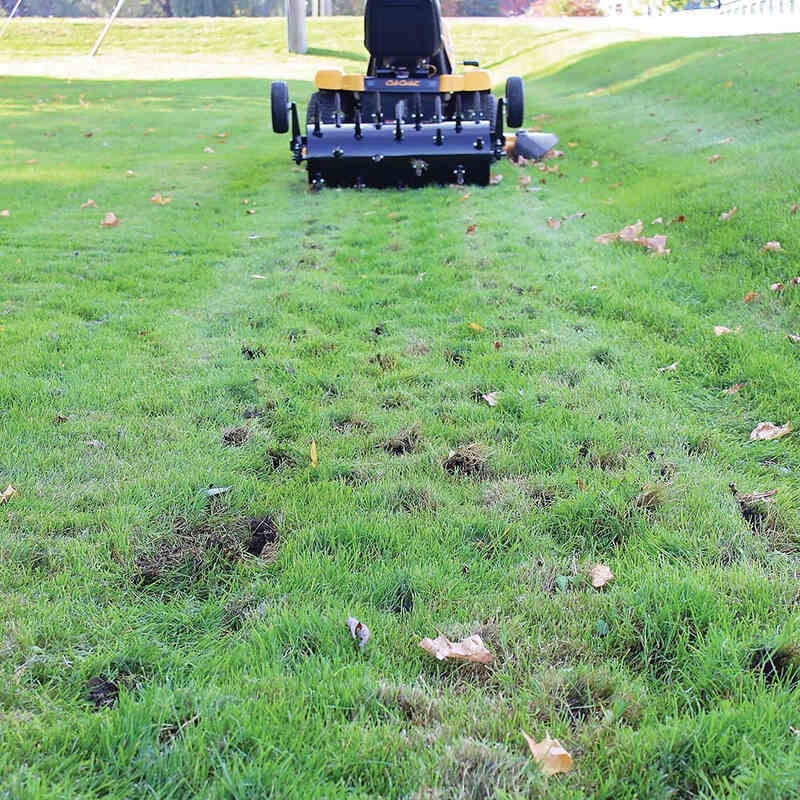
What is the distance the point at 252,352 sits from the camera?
4.45 metres

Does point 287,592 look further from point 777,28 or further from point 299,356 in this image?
point 777,28

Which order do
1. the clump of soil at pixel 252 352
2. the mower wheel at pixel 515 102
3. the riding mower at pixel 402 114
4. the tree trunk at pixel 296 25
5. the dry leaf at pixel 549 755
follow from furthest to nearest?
the tree trunk at pixel 296 25 < the mower wheel at pixel 515 102 < the riding mower at pixel 402 114 < the clump of soil at pixel 252 352 < the dry leaf at pixel 549 755

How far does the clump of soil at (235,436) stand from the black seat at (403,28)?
335 inches

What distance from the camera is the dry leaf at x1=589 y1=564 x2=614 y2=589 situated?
2461mm

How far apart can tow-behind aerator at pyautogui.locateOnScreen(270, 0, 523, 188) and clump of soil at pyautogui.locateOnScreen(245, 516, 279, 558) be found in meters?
6.88

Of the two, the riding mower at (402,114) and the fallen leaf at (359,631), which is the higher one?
the riding mower at (402,114)

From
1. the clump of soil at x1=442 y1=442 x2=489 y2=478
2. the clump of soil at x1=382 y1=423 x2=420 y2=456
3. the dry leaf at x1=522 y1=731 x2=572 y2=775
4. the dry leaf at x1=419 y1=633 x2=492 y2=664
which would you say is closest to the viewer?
the dry leaf at x1=522 y1=731 x2=572 y2=775

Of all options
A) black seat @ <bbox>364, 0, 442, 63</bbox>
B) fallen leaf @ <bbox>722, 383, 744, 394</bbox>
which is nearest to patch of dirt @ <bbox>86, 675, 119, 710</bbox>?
fallen leaf @ <bbox>722, 383, 744, 394</bbox>

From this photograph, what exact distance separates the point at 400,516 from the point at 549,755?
1119mm

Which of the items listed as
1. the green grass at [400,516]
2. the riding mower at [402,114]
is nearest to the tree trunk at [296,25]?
the riding mower at [402,114]

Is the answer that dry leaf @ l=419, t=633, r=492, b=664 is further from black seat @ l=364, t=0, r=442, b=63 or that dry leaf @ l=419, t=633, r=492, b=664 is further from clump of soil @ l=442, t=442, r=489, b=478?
black seat @ l=364, t=0, r=442, b=63

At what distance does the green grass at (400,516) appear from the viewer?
73.9 inches

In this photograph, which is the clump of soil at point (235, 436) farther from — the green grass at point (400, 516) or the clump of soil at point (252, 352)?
the clump of soil at point (252, 352)

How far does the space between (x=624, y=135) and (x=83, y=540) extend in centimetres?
1124
